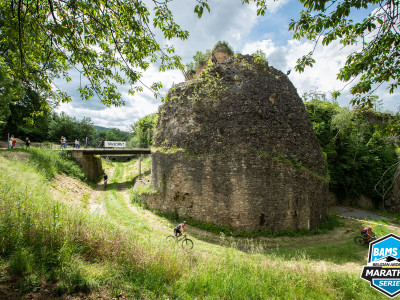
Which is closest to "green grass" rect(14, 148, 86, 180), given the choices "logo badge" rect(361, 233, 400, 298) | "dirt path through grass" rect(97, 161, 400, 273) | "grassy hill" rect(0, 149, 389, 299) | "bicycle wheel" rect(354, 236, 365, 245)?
"dirt path through grass" rect(97, 161, 400, 273)

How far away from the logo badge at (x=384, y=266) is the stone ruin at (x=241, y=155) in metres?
7.27

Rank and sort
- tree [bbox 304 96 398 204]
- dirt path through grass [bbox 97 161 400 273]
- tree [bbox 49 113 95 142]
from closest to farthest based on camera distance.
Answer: dirt path through grass [bbox 97 161 400 273] → tree [bbox 304 96 398 204] → tree [bbox 49 113 95 142]

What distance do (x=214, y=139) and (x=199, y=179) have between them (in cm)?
266

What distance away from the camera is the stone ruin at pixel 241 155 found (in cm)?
1159

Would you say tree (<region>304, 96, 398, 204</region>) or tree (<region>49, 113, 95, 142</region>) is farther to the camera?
tree (<region>49, 113, 95, 142</region>)

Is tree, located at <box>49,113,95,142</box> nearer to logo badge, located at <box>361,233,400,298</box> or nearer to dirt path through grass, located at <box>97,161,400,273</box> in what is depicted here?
dirt path through grass, located at <box>97,161,400,273</box>

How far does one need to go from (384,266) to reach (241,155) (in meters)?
7.96

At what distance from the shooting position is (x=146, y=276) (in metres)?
3.96

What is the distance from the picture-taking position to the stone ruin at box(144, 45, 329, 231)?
11.6 meters

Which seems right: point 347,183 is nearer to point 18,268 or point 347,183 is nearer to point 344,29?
point 344,29

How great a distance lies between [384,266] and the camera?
4.10 meters

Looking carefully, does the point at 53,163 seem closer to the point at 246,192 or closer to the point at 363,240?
the point at 246,192

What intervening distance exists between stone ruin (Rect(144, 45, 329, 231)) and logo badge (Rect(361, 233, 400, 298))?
7.27m

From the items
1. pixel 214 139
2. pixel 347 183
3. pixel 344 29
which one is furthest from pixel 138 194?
pixel 347 183
